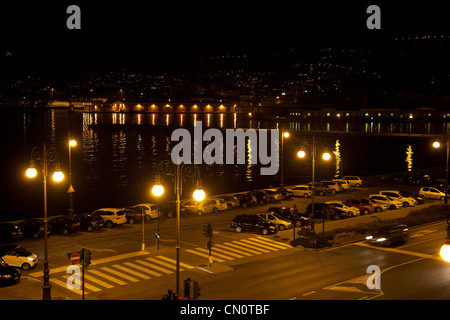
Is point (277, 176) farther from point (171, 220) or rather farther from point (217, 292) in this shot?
point (217, 292)

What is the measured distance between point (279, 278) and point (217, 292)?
323cm

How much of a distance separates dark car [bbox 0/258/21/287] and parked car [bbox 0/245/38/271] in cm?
214

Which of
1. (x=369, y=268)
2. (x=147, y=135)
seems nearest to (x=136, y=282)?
(x=369, y=268)

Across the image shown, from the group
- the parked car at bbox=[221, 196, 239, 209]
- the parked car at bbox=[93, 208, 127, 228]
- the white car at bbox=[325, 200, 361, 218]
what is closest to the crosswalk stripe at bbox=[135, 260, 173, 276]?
the parked car at bbox=[93, 208, 127, 228]

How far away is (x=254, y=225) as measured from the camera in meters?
33.1

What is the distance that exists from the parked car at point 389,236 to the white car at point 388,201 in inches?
567

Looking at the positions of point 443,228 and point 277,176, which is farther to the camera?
point 277,176

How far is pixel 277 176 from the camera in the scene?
90.4 meters

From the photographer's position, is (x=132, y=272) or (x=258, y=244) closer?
(x=132, y=272)

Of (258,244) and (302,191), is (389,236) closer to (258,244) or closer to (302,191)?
(258,244)

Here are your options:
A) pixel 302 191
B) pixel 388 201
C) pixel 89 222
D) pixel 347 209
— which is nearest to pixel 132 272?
pixel 89 222

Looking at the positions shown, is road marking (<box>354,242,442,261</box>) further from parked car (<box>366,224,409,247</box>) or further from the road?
parked car (<box>366,224,409,247</box>)

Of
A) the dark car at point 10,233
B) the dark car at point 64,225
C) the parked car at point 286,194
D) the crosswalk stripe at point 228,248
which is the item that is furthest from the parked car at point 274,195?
the dark car at point 10,233

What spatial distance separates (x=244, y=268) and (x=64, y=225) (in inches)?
564
